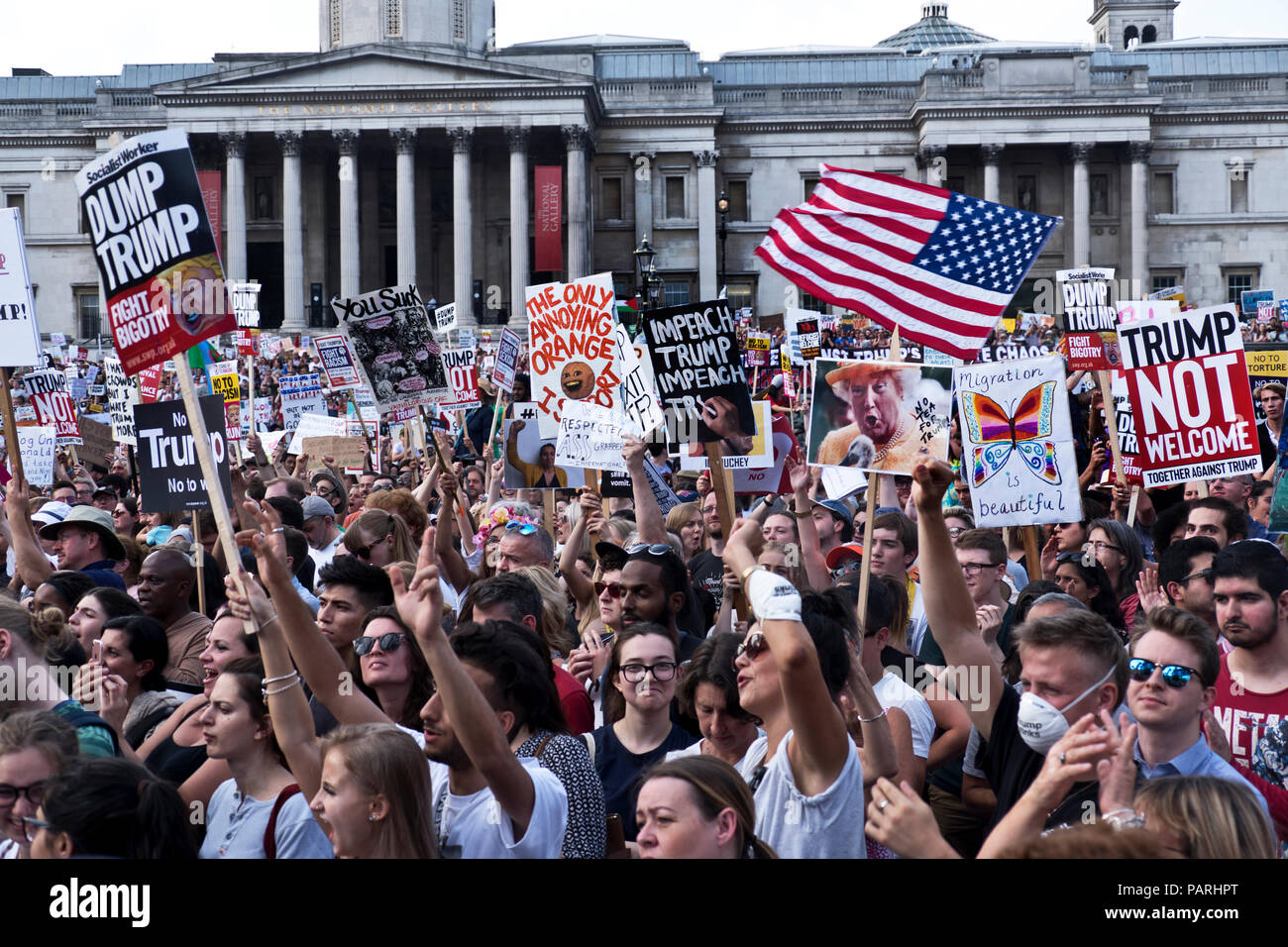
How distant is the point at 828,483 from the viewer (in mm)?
10984

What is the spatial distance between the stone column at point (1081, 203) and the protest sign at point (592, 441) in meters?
51.1

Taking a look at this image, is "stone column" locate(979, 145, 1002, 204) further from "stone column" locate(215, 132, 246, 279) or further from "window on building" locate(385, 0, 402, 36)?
"stone column" locate(215, 132, 246, 279)

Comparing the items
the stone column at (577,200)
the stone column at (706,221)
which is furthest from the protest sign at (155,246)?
the stone column at (706,221)

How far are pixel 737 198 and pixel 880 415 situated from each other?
55.4 metres

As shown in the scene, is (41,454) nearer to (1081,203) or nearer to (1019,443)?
(1019,443)

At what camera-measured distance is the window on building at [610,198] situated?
60375 mm

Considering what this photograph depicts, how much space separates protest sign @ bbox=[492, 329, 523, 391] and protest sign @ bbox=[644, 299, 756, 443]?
23.6 ft

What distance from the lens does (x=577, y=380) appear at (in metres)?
10.9

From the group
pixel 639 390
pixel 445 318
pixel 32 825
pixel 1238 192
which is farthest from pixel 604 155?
pixel 32 825

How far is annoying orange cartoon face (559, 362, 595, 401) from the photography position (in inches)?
427

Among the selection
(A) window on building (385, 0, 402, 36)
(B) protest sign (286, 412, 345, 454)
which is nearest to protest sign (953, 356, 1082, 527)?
(B) protest sign (286, 412, 345, 454)

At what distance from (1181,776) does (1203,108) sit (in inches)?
2483

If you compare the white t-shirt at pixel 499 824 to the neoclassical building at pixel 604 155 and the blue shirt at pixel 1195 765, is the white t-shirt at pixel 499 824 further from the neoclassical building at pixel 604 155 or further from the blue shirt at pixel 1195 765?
the neoclassical building at pixel 604 155
